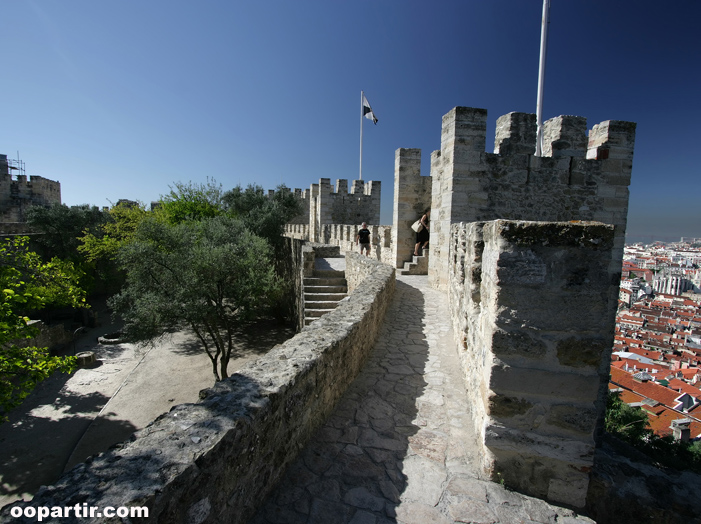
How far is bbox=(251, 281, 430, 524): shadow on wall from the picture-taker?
2127 mm

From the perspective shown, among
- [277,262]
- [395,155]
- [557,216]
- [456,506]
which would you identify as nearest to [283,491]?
[456,506]

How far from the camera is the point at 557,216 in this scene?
7562 millimetres

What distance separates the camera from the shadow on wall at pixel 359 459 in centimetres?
213

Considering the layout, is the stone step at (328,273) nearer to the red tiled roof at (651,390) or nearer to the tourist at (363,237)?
the tourist at (363,237)

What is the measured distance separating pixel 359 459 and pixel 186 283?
30.9 feet

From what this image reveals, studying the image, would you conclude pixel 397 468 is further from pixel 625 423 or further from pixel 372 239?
pixel 625 423

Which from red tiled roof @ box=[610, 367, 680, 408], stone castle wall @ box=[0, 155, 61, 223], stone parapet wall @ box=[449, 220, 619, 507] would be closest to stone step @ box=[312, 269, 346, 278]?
stone parapet wall @ box=[449, 220, 619, 507]

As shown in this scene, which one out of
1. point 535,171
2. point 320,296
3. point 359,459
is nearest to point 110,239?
point 320,296

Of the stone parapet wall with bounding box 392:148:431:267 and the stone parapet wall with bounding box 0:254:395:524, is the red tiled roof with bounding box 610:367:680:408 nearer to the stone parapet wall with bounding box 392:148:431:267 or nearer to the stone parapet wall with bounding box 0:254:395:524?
the stone parapet wall with bounding box 392:148:431:267

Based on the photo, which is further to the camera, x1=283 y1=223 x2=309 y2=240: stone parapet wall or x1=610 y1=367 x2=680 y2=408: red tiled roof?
x1=283 y1=223 x2=309 y2=240: stone parapet wall

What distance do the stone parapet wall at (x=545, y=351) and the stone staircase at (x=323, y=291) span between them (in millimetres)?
7536

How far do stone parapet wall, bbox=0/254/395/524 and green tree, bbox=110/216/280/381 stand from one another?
8326mm

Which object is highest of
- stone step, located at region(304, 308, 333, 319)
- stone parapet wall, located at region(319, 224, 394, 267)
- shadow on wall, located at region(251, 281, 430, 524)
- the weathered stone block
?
stone parapet wall, located at region(319, 224, 394, 267)

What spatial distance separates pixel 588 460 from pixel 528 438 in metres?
0.39
